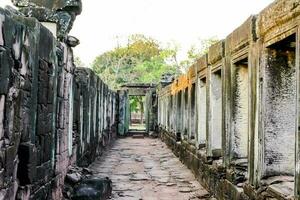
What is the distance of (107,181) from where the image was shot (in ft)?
23.3

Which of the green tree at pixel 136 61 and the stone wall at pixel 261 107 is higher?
the green tree at pixel 136 61

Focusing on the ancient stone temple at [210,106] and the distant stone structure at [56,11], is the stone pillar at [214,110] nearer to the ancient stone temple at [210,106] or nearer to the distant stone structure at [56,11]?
the ancient stone temple at [210,106]

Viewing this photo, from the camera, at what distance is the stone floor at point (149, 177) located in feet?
24.9

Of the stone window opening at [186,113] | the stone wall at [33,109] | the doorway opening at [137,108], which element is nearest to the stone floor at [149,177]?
the stone window opening at [186,113]

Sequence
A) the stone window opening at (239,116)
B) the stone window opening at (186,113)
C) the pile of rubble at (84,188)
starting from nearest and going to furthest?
the stone window opening at (239,116), the pile of rubble at (84,188), the stone window opening at (186,113)

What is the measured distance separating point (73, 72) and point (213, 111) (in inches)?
98.9

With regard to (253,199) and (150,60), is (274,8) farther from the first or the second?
(150,60)

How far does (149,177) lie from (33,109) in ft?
17.7

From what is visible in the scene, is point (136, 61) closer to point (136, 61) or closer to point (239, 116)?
point (136, 61)

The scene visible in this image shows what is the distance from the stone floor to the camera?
7.60 meters

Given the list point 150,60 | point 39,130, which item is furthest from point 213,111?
point 150,60

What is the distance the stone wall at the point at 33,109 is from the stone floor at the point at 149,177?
1.34m

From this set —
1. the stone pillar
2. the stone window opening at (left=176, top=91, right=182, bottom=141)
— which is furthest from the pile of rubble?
the stone window opening at (left=176, top=91, right=182, bottom=141)

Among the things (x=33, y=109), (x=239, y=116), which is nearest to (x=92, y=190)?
(x=239, y=116)
